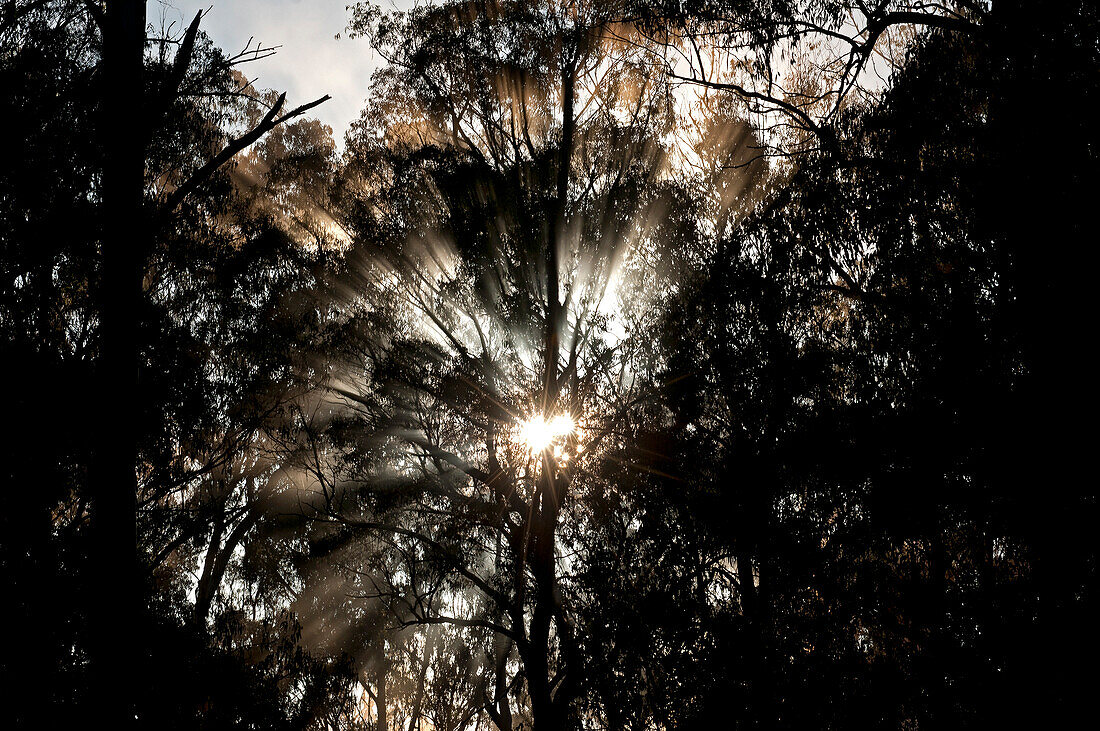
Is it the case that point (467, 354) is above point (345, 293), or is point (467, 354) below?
below

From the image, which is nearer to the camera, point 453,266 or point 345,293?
point 453,266

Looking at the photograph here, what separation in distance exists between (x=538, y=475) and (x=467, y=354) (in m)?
1.90

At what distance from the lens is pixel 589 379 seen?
8.81 m

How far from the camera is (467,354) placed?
923 centimetres

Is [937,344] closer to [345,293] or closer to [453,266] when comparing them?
[453,266]

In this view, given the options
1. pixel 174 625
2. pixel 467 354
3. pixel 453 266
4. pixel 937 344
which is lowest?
pixel 174 625

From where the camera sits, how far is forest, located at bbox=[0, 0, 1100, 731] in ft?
16.1

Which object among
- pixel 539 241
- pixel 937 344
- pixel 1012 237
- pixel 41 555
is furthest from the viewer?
pixel 539 241

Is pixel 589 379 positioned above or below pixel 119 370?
above

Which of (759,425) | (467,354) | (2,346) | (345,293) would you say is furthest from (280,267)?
(759,425)

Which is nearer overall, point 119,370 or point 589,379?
point 119,370

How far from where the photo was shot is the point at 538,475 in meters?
8.91

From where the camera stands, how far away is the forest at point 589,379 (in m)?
4.91

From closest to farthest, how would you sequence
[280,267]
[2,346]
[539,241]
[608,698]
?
1. [2,346]
2. [608,698]
3. [539,241]
4. [280,267]
